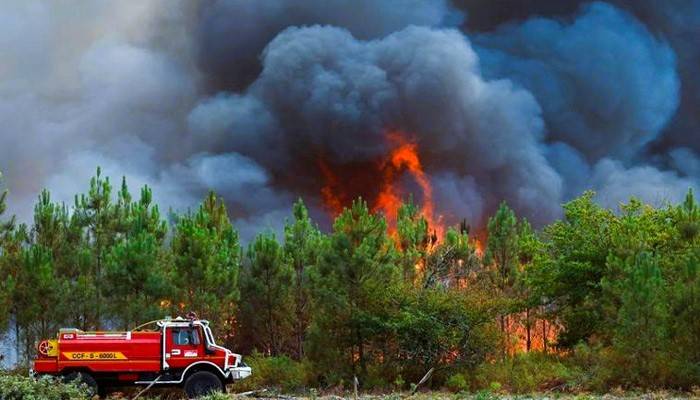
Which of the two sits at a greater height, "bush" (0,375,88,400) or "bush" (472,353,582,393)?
"bush" (0,375,88,400)

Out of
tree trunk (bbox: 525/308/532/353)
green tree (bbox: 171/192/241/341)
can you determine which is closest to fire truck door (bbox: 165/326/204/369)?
green tree (bbox: 171/192/241/341)

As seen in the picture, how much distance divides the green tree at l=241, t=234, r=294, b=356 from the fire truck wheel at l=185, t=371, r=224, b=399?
1356cm

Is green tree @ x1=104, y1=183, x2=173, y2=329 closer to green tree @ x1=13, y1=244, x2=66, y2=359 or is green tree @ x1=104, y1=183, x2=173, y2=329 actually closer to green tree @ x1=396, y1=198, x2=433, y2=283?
green tree @ x1=13, y1=244, x2=66, y2=359

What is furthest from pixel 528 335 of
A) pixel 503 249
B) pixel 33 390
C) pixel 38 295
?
pixel 33 390

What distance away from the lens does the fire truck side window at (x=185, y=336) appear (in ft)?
81.5

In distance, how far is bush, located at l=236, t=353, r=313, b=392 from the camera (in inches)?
1229

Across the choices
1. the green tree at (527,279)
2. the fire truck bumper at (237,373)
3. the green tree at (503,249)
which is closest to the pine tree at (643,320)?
the green tree at (527,279)

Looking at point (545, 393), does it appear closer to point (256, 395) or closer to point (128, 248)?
point (256, 395)

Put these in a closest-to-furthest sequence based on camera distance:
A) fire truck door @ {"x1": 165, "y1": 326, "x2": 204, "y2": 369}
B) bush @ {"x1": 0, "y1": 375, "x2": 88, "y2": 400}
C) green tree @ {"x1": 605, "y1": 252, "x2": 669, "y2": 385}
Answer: bush @ {"x1": 0, "y1": 375, "x2": 88, "y2": 400} → fire truck door @ {"x1": 165, "y1": 326, "x2": 204, "y2": 369} → green tree @ {"x1": 605, "y1": 252, "x2": 669, "y2": 385}

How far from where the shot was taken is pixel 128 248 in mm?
32938

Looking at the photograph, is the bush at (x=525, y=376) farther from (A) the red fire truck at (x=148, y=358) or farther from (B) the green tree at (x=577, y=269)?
(A) the red fire truck at (x=148, y=358)

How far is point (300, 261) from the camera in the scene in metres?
40.2

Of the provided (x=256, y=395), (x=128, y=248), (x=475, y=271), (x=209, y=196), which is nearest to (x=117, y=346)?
(x=256, y=395)

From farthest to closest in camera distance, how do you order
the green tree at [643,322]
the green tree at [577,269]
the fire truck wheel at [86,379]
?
the green tree at [577,269], the green tree at [643,322], the fire truck wheel at [86,379]
